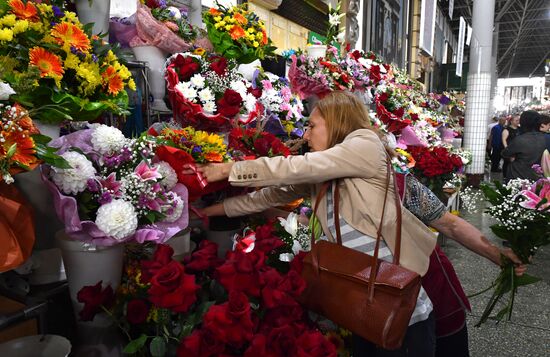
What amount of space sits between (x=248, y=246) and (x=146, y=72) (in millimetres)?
804

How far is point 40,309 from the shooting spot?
1.23 m

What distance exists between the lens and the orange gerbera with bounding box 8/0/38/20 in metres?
1.14


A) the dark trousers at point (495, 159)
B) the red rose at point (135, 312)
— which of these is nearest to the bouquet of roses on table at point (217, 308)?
the red rose at point (135, 312)

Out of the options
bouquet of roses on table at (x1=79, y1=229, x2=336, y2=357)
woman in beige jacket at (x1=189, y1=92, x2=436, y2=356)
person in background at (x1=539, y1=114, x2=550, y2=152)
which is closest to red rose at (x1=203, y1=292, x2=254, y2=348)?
bouquet of roses on table at (x1=79, y1=229, x2=336, y2=357)

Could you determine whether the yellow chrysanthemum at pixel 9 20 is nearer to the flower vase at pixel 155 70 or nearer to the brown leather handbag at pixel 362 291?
the flower vase at pixel 155 70

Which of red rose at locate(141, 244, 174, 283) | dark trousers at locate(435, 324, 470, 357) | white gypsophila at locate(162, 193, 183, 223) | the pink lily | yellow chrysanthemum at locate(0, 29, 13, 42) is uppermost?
yellow chrysanthemum at locate(0, 29, 13, 42)

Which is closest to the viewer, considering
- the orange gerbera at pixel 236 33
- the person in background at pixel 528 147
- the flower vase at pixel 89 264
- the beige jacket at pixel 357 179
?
the flower vase at pixel 89 264

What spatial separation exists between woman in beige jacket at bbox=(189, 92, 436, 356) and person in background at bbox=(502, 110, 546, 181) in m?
4.03

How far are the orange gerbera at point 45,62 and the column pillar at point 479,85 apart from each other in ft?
28.5

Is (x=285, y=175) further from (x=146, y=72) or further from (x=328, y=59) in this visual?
(x=328, y=59)

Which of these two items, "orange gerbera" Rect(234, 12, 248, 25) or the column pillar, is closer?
"orange gerbera" Rect(234, 12, 248, 25)

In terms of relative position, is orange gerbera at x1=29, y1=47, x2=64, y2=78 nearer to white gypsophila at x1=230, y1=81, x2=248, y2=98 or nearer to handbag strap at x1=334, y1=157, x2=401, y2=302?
white gypsophila at x1=230, y1=81, x2=248, y2=98

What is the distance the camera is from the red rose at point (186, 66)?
163cm

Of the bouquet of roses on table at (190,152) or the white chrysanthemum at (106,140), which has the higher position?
the white chrysanthemum at (106,140)
